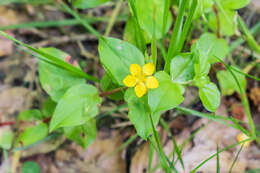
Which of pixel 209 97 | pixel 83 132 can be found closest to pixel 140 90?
pixel 209 97

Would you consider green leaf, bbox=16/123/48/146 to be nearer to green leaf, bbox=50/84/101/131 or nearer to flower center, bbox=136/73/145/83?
green leaf, bbox=50/84/101/131

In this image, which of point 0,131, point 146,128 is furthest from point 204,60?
point 0,131

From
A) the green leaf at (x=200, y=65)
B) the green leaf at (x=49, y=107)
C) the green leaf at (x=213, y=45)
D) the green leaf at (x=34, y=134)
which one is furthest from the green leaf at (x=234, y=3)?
the green leaf at (x=34, y=134)

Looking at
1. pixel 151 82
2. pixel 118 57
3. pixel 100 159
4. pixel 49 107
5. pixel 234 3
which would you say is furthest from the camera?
pixel 100 159

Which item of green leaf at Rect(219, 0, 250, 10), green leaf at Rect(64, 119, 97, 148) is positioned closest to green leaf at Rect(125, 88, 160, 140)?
green leaf at Rect(64, 119, 97, 148)

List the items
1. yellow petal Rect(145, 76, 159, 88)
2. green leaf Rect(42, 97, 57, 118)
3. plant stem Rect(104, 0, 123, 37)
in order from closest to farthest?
yellow petal Rect(145, 76, 159, 88) < green leaf Rect(42, 97, 57, 118) < plant stem Rect(104, 0, 123, 37)

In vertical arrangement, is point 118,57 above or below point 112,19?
below

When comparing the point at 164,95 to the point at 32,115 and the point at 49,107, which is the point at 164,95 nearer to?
the point at 49,107
